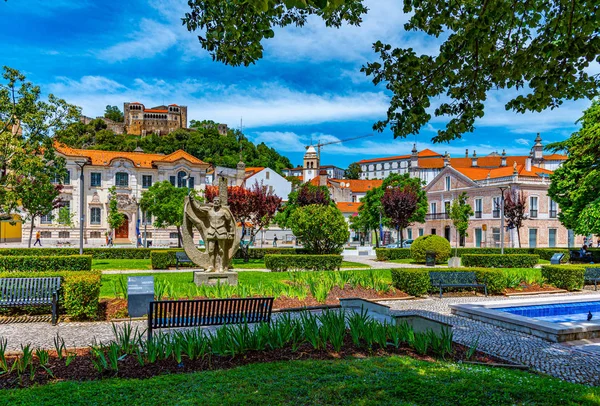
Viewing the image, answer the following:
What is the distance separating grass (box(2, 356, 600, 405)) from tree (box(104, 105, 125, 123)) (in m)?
135

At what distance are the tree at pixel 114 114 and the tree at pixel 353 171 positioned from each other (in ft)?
220

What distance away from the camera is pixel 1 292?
10289 millimetres

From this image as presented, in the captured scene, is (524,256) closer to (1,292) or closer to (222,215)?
(222,215)

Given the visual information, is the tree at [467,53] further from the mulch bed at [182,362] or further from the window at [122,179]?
the window at [122,179]

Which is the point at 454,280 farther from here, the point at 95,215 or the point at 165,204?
the point at 95,215

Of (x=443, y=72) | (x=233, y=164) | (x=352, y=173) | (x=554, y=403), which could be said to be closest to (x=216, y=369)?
(x=554, y=403)

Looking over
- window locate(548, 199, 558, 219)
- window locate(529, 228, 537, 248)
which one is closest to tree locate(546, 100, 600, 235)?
window locate(529, 228, 537, 248)

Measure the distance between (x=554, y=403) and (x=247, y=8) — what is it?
5702 mm

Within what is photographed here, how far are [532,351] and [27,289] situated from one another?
10.6 metres

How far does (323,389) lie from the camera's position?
4812 mm

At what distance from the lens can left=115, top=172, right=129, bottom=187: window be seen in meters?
47.1

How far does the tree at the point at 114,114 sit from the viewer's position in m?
130

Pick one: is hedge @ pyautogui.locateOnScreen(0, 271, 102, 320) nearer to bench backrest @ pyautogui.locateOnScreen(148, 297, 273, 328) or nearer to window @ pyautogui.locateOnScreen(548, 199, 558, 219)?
bench backrest @ pyautogui.locateOnScreen(148, 297, 273, 328)

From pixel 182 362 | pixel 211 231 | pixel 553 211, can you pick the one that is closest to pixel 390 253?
pixel 211 231
